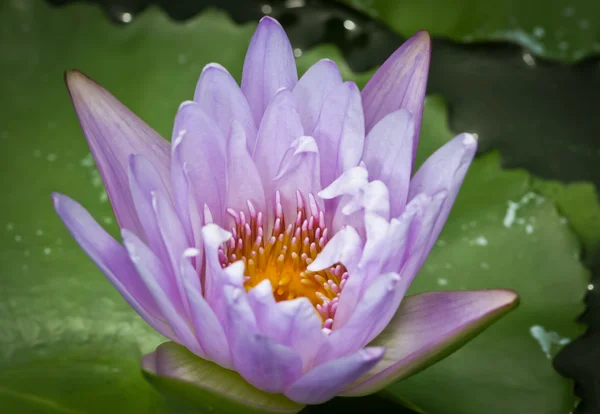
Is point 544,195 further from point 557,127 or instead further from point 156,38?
point 156,38

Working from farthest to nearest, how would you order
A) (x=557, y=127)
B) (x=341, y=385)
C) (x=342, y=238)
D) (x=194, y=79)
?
(x=557, y=127)
(x=194, y=79)
(x=342, y=238)
(x=341, y=385)

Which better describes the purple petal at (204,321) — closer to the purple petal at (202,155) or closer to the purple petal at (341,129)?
the purple petal at (202,155)

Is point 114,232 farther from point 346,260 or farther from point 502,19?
point 502,19

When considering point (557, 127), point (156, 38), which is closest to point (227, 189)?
point (156, 38)

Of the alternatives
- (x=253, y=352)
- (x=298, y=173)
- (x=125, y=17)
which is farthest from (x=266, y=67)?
(x=125, y=17)

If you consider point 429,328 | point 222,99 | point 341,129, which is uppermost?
point 222,99
